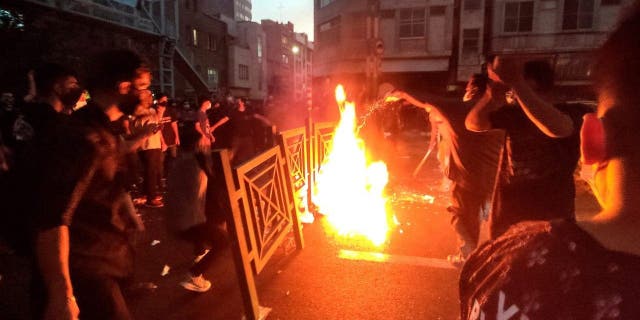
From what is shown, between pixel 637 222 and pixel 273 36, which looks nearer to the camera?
pixel 637 222

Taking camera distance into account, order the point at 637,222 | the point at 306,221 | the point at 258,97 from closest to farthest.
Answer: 1. the point at 637,222
2. the point at 306,221
3. the point at 258,97

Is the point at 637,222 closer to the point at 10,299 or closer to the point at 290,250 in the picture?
the point at 290,250

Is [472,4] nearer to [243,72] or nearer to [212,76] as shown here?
[212,76]

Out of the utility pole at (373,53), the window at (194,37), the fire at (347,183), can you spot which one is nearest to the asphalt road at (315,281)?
the fire at (347,183)

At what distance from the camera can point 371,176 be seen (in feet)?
28.1

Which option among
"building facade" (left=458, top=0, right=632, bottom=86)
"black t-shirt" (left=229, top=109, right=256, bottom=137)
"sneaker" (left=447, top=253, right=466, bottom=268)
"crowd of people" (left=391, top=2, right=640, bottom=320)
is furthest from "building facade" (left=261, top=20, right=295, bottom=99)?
"crowd of people" (left=391, top=2, right=640, bottom=320)

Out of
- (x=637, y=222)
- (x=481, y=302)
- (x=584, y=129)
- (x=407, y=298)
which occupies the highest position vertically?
(x=584, y=129)

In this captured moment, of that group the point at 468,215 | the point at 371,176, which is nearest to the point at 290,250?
the point at 468,215

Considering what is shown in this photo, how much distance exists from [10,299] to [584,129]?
5.22 meters

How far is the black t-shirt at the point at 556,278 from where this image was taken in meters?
0.84

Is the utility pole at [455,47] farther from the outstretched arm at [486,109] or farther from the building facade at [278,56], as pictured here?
the building facade at [278,56]

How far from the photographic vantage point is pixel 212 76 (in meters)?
39.0

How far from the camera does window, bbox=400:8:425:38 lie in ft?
97.9

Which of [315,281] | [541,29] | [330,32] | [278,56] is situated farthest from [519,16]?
[278,56]
